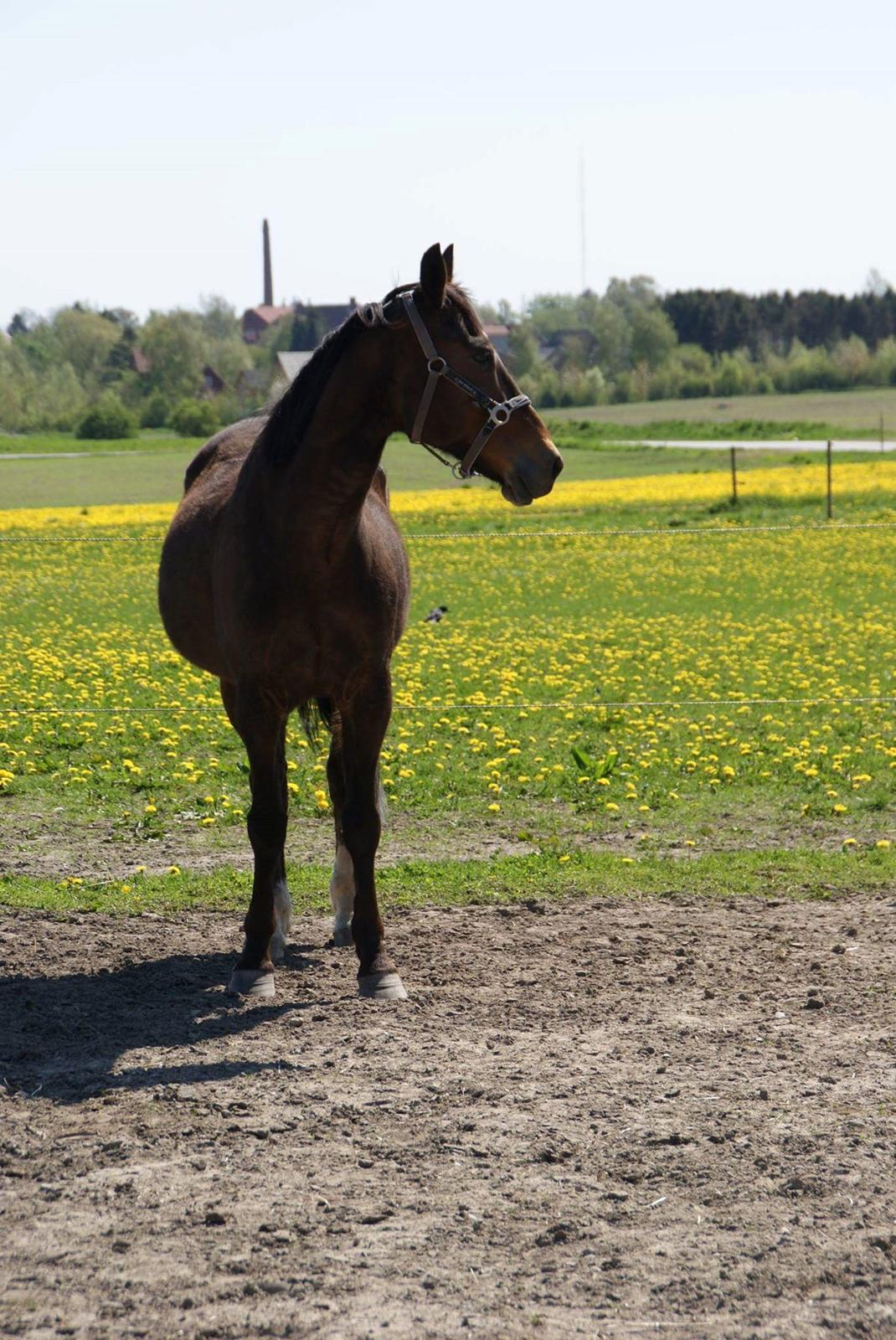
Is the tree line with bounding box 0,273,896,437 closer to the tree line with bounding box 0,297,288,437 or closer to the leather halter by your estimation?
the tree line with bounding box 0,297,288,437

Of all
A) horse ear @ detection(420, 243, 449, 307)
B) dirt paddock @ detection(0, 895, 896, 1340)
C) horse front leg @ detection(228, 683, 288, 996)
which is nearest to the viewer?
dirt paddock @ detection(0, 895, 896, 1340)

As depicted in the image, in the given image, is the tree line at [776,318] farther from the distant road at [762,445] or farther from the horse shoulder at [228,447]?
the horse shoulder at [228,447]

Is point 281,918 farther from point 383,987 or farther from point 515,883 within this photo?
point 515,883

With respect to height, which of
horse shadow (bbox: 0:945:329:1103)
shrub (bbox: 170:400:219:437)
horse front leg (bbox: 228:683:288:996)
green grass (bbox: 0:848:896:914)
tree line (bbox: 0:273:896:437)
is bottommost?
green grass (bbox: 0:848:896:914)

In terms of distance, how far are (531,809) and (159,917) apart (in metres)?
2.80

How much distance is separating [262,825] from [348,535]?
51.2 inches

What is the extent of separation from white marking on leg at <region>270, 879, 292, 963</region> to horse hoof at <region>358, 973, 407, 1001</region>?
0.71 m

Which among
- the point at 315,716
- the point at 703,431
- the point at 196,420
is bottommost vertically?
the point at 315,716

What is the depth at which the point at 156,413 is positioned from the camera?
8600cm

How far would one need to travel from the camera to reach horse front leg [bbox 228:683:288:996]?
6109mm

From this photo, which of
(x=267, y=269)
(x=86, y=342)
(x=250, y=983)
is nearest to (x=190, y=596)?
(x=250, y=983)

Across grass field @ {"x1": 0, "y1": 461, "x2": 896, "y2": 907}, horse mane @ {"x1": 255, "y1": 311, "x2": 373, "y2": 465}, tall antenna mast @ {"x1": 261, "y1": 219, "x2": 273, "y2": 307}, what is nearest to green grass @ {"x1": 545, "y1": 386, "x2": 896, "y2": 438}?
grass field @ {"x1": 0, "y1": 461, "x2": 896, "y2": 907}

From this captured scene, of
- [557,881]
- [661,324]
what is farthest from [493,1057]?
[661,324]

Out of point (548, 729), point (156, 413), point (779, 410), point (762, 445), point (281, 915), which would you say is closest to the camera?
point (281, 915)
